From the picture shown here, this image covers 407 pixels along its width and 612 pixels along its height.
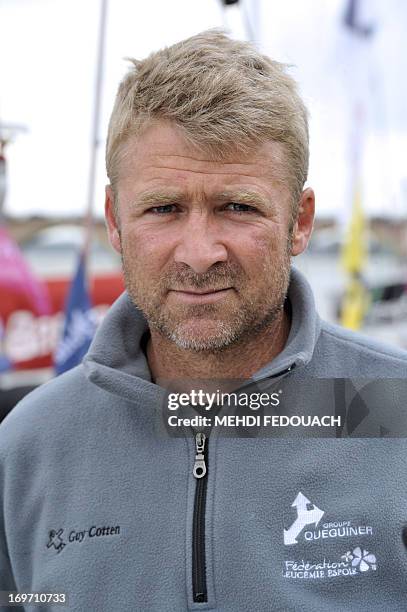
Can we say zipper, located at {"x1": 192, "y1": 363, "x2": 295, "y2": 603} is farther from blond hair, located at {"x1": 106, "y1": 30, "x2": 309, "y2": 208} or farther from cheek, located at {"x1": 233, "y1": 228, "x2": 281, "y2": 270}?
blond hair, located at {"x1": 106, "y1": 30, "x2": 309, "y2": 208}

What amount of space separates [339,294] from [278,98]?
6.58 m

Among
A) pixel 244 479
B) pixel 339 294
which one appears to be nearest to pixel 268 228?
pixel 244 479

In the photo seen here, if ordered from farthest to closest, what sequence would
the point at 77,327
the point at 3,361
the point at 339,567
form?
the point at 3,361
the point at 77,327
the point at 339,567

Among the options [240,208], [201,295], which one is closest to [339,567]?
[201,295]

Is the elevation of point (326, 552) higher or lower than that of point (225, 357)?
lower

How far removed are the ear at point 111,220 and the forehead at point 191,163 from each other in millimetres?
133

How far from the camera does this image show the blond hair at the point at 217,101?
154 cm

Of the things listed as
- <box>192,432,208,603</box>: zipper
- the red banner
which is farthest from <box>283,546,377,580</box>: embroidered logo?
the red banner

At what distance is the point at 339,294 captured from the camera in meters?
8.06

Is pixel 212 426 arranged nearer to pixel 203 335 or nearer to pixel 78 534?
pixel 203 335

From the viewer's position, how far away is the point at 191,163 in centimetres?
154

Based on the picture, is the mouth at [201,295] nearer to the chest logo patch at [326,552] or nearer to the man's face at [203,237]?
the man's face at [203,237]

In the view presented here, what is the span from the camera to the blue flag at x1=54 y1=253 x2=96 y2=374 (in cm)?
308

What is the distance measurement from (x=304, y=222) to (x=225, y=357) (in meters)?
0.34
